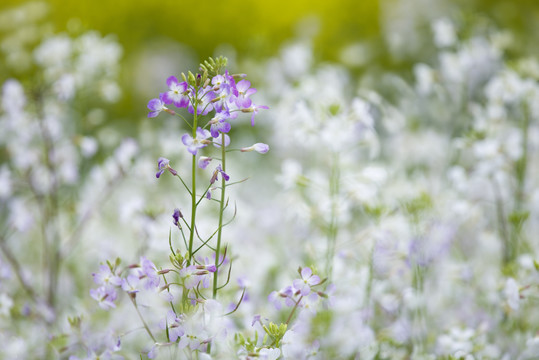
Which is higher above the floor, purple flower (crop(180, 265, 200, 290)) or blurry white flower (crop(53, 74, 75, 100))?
blurry white flower (crop(53, 74, 75, 100))

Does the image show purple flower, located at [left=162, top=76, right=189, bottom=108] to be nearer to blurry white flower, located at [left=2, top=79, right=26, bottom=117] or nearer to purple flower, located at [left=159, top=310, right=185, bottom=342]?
purple flower, located at [left=159, top=310, right=185, bottom=342]

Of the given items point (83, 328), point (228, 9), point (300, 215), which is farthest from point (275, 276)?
point (228, 9)

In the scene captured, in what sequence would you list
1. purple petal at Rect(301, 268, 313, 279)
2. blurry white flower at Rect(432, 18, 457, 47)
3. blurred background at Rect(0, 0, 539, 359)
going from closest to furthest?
purple petal at Rect(301, 268, 313, 279) → blurred background at Rect(0, 0, 539, 359) → blurry white flower at Rect(432, 18, 457, 47)

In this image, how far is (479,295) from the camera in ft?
6.55

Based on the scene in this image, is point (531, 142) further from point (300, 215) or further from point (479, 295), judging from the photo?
point (300, 215)

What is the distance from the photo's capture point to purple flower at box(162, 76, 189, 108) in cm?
104

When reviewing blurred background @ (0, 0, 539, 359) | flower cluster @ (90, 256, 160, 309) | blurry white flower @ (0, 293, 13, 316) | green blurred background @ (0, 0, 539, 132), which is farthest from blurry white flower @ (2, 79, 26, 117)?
green blurred background @ (0, 0, 539, 132)

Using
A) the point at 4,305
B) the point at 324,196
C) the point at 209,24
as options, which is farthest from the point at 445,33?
the point at 209,24

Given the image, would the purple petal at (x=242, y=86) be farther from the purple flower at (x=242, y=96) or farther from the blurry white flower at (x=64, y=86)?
the blurry white flower at (x=64, y=86)

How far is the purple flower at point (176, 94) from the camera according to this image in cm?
104

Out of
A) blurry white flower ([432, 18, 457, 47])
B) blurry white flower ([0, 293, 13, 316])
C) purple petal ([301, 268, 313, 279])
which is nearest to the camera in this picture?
purple petal ([301, 268, 313, 279])

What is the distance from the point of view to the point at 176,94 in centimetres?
104

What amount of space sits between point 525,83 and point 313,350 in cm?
150

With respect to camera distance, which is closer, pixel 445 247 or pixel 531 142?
pixel 445 247
